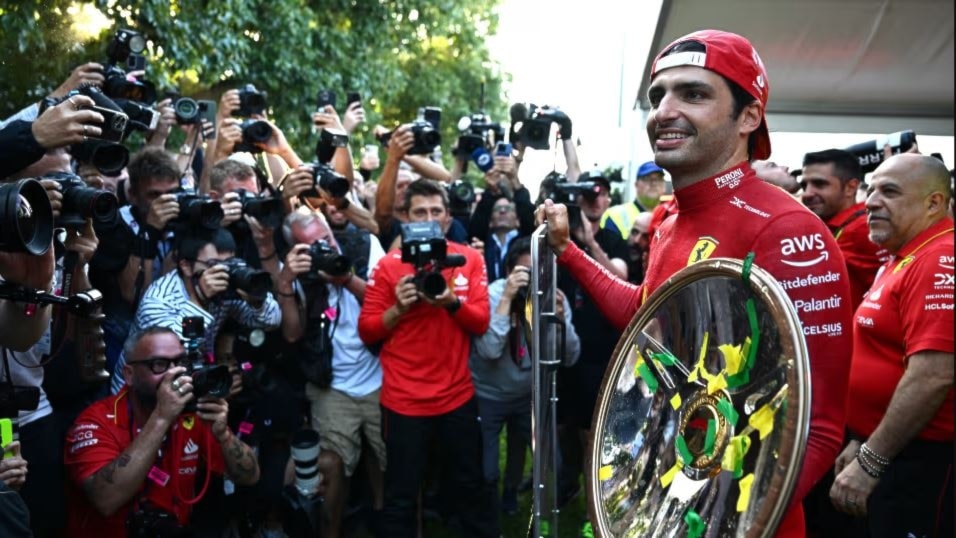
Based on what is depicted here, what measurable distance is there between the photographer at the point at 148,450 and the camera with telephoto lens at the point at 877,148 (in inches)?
147

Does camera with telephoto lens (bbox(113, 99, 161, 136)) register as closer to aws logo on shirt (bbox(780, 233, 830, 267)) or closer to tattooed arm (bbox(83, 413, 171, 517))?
tattooed arm (bbox(83, 413, 171, 517))

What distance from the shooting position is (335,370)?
5.68 meters

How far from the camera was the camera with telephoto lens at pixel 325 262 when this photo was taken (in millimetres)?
5270

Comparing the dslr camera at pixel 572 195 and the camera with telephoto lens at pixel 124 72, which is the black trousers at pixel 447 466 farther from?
the camera with telephoto lens at pixel 124 72

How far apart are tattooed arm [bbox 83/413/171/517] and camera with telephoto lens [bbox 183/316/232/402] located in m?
0.17

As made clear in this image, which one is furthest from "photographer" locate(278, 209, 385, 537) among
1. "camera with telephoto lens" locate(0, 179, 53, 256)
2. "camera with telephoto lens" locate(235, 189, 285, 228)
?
"camera with telephoto lens" locate(0, 179, 53, 256)

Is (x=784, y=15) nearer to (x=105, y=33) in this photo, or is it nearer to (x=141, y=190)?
(x=141, y=190)

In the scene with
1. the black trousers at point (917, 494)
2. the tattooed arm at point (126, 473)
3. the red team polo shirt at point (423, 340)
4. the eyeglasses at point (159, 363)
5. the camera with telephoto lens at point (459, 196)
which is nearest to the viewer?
the black trousers at point (917, 494)

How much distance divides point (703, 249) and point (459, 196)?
14.6 ft

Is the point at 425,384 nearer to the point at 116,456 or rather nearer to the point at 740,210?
the point at 116,456

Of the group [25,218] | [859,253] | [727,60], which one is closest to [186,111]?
[25,218]

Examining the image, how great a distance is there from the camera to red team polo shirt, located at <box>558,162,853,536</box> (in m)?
2.11

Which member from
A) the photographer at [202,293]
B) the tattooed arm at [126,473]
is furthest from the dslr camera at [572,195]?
the tattooed arm at [126,473]

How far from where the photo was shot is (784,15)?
6.04 metres
